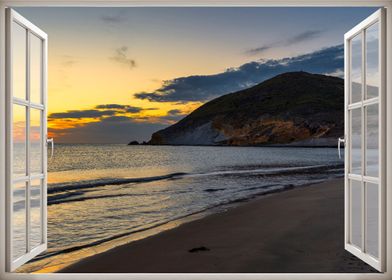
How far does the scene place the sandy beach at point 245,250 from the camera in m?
3.96

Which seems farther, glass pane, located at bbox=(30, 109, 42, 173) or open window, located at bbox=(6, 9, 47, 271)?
glass pane, located at bbox=(30, 109, 42, 173)

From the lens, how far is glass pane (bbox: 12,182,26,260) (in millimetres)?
2475

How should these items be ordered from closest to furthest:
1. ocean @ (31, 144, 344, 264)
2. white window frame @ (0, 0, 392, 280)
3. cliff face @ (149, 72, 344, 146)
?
1. white window frame @ (0, 0, 392, 280)
2. ocean @ (31, 144, 344, 264)
3. cliff face @ (149, 72, 344, 146)

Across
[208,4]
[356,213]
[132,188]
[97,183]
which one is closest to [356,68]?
[356,213]

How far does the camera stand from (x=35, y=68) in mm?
2781

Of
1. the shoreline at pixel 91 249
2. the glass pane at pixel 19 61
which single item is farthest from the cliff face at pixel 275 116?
the glass pane at pixel 19 61

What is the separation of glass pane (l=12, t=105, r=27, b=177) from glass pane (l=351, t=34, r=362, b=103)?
195 cm

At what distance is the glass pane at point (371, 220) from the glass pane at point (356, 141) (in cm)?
17

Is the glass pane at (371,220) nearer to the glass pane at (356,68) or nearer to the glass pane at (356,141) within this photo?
the glass pane at (356,141)

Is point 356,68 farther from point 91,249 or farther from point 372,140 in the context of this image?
point 91,249

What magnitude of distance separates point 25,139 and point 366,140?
1939mm

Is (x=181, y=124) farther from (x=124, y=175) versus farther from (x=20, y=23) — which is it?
(x=20, y=23)

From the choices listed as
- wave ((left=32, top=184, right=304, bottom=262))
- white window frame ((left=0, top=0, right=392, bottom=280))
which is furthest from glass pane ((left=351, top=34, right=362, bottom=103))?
wave ((left=32, top=184, right=304, bottom=262))

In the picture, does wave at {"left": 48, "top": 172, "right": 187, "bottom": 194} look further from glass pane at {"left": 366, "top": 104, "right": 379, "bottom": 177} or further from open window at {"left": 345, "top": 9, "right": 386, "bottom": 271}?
glass pane at {"left": 366, "top": 104, "right": 379, "bottom": 177}
